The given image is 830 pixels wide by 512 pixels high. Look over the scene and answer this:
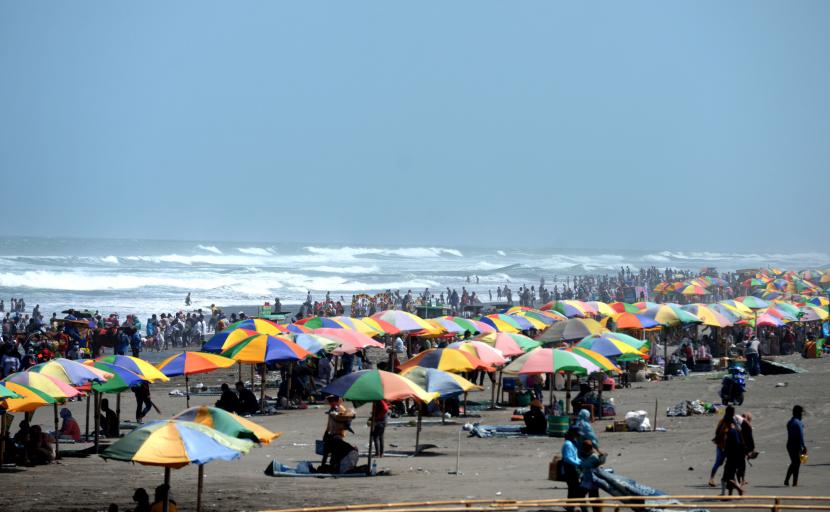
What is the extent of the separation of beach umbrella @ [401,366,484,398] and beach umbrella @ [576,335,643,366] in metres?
5.09

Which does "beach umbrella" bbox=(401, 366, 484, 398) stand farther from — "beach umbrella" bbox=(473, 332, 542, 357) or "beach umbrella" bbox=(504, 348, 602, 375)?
"beach umbrella" bbox=(473, 332, 542, 357)

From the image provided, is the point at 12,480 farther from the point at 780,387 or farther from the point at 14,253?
the point at 14,253

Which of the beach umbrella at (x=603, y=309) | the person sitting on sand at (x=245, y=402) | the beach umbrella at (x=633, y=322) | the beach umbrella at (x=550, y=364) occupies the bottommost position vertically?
the person sitting on sand at (x=245, y=402)

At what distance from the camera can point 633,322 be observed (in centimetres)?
2506

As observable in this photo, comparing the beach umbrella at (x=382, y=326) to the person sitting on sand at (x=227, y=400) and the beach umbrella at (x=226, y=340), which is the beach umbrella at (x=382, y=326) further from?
the person sitting on sand at (x=227, y=400)

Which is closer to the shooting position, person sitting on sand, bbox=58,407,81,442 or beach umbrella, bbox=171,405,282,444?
beach umbrella, bbox=171,405,282,444

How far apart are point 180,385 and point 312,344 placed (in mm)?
6123

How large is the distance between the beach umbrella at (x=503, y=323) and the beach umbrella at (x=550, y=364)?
27.5ft

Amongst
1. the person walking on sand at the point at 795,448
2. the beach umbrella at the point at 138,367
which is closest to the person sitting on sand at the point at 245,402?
the beach umbrella at the point at 138,367

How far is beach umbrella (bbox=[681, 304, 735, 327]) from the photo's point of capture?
27.0m

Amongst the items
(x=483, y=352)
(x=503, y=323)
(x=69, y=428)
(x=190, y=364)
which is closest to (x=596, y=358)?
(x=483, y=352)

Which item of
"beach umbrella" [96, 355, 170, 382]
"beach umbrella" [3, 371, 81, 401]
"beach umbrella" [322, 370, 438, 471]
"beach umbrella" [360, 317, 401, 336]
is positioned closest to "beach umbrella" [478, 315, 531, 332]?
"beach umbrella" [360, 317, 401, 336]

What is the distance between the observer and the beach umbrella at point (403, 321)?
80.4ft

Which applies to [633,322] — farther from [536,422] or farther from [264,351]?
[264,351]
